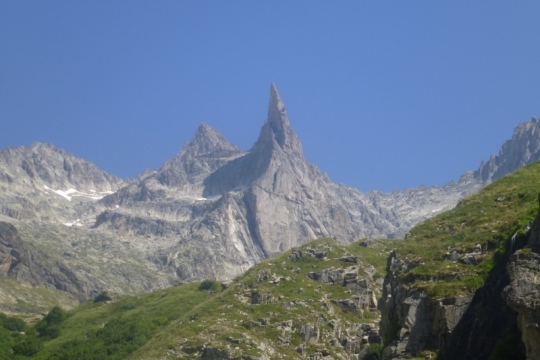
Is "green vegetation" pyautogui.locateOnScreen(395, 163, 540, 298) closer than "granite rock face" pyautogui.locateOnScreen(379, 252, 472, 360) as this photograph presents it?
No

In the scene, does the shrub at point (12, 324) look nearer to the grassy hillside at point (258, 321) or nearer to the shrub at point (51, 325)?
the shrub at point (51, 325)

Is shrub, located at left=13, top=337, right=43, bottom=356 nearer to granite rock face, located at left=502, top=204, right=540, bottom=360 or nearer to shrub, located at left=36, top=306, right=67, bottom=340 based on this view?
shrub, located at left=36, top=306, right=67, bottom=340

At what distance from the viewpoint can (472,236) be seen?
58625mm

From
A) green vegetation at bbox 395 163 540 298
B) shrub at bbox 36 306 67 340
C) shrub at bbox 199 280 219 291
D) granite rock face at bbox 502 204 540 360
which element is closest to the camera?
granite rock face at bbox 502 204 540 360

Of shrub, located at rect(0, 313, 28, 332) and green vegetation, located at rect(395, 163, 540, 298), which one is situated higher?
shrub, located at rect(0, 313, 28, 332)

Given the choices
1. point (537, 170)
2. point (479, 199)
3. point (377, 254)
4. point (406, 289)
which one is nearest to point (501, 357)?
point (406, 289)

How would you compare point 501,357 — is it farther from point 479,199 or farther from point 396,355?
point 479,199

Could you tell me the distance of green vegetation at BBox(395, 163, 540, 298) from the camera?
166 ft

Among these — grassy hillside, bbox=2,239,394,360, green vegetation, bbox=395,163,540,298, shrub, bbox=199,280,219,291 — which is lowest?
green vegetation, bbox=395,163,540,298

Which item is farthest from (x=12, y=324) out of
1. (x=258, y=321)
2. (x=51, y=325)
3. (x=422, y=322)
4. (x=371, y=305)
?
(x=422, y=322)

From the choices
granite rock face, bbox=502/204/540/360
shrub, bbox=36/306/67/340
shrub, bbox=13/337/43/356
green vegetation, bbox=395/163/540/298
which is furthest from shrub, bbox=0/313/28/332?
granite rock face, bbox=502/204/540/360

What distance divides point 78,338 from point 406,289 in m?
113

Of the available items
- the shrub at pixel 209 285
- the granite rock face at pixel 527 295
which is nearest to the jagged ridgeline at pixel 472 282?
the granite rock face at pixel 527 295

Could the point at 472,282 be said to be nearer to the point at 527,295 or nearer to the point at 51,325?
the point at 527,295
